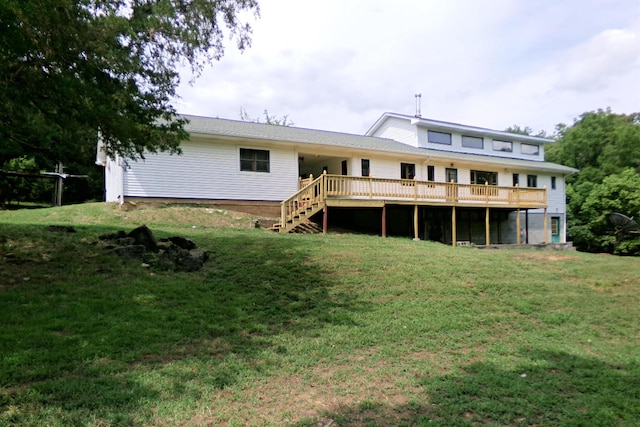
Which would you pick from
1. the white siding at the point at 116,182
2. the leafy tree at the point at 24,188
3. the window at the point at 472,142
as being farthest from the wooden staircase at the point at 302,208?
the leafy tree at the point at 24,188

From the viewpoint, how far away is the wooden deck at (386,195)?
48.1ft

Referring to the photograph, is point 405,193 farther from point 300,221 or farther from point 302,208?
point 300,221

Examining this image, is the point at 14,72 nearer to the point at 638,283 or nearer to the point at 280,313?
the point at 280,313

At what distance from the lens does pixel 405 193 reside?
1716 cm

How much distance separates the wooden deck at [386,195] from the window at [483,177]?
2893 millimetres

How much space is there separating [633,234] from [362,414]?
90.4 feet

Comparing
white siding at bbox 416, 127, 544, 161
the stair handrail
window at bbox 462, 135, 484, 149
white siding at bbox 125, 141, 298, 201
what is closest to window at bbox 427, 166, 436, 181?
white siding at bbox 416, 127, 544, 161

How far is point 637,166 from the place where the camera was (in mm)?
31500

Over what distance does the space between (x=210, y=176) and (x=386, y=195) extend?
7.01 meters

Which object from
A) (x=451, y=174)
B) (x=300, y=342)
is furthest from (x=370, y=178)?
(x=300, y=342)

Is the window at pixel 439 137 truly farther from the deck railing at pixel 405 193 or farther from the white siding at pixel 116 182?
the white siding at pixel 116 182

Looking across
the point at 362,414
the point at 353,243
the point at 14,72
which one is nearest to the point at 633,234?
the point at 353,243

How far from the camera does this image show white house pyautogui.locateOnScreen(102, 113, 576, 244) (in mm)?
15125

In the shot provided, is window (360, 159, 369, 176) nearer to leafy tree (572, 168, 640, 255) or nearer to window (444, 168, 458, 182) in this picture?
window (444, 168, 458, 182)
